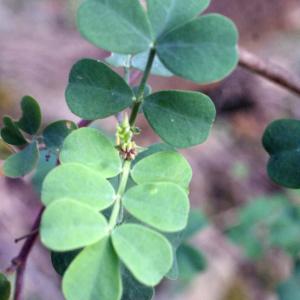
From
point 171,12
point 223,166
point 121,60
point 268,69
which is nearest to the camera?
point 171,12

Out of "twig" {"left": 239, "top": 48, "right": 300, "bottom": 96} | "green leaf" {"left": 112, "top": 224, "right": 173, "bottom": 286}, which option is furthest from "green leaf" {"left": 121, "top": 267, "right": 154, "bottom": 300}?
"twig" {"left": 239, "top": 48, "right": 300, "bottom": 96}

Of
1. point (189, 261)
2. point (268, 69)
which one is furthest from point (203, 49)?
point (189, 261)

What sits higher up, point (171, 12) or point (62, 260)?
point (171, 12)

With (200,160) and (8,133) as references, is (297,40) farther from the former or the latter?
(8,133)

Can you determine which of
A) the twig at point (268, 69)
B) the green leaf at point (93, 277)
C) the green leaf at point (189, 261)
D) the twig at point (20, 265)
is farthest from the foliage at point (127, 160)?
the green leaf at point (189, 261)

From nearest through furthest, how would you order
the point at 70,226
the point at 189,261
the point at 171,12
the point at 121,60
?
the point at 70,226
the point at 171,12
the point at 121,60
the point at 189,261

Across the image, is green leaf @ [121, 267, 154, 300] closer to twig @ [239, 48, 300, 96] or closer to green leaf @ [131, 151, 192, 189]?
green leaf @ [131, 151, 192, 189]

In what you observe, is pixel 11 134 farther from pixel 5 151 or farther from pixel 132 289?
pixel 132 289
